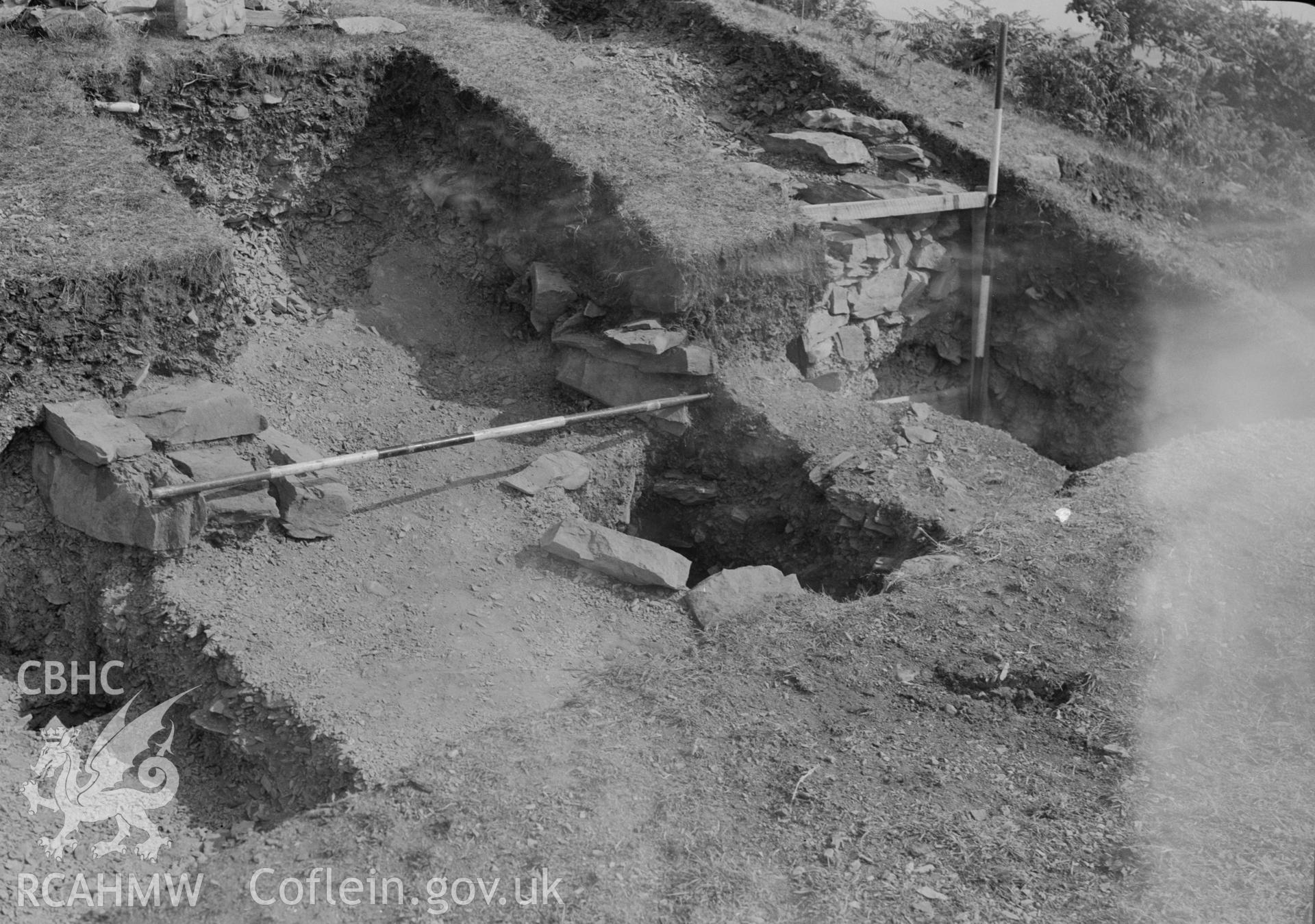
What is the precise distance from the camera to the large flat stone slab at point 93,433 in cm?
594

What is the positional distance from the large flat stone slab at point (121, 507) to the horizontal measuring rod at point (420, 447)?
0.23 feet

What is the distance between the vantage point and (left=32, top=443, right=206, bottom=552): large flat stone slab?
5965 millimetres

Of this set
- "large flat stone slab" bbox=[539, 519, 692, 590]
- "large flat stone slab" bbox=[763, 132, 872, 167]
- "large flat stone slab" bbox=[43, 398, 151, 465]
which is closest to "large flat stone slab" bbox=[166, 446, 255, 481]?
"large flat stone slab" bbox=[43, 398, 151, 465]

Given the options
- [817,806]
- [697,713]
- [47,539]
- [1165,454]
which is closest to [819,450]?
[1165,454]

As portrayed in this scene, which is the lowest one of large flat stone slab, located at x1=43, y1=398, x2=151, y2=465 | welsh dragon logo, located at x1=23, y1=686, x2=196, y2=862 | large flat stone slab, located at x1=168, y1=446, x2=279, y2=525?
welsh dragon logo, located at x1=23, y1=686, x2=196, y2=862

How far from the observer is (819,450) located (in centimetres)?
739

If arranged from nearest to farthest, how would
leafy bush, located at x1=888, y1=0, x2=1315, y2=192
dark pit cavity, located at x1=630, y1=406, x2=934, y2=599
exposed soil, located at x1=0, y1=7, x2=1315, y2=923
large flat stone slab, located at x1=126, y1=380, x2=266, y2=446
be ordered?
exposed soil, located at x1=0, y1=7, x2=1315, y2=923 < large flat stone slab, located at x1=126, y1=380, x2=266, y2=446 < dark pit cavity, located at x1=630, y1=406, x2=934, y2=599 < leafy bush, located at x1=888, y1=0, x2=1315, y2=192

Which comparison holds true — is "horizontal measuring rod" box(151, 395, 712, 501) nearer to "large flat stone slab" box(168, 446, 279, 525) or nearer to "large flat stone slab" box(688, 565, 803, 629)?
"large flat stone slab" box(168, 446, 279, 525)

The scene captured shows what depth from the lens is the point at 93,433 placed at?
6.02m

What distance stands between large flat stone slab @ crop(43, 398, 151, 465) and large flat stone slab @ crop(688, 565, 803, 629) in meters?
2.88

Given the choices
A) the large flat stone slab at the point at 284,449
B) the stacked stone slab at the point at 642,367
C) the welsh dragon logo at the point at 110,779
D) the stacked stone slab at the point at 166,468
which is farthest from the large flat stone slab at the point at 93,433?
the stacked stone slab at the point at 642,367

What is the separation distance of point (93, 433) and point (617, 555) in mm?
2659

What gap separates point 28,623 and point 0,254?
6.41 ft

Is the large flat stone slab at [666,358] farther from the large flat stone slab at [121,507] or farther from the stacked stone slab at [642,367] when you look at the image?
the large flat stone slab at [121,507]
